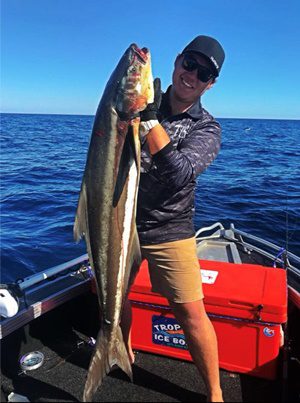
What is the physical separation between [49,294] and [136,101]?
2.48 meters

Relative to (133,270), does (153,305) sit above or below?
below

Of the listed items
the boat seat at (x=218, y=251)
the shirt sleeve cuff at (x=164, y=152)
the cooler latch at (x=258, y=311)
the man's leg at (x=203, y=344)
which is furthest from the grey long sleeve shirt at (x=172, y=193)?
the boat seat at (x=218, y=251)

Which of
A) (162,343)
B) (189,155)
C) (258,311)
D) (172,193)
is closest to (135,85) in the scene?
(189,155)

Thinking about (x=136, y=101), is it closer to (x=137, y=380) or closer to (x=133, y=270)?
(x=133, y=270)

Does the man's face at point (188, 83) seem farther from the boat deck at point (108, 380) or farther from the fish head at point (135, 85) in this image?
the boat deck at point (108, 380)

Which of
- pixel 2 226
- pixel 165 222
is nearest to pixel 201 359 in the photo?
pixel 165 222

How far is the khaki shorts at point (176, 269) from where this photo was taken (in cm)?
288

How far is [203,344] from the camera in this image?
2.79m

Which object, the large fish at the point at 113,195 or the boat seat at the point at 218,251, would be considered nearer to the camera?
the large fish at the point at 113,195

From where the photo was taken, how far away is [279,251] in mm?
5234

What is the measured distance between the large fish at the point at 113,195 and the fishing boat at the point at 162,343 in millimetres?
663

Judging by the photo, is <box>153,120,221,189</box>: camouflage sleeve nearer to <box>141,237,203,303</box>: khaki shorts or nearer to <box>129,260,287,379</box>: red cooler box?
<box>141,237,203,303</box>: khaki shorts

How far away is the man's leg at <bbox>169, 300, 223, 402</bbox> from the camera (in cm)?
277

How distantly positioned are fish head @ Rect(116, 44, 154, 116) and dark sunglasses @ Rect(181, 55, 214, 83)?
702 millimetres
